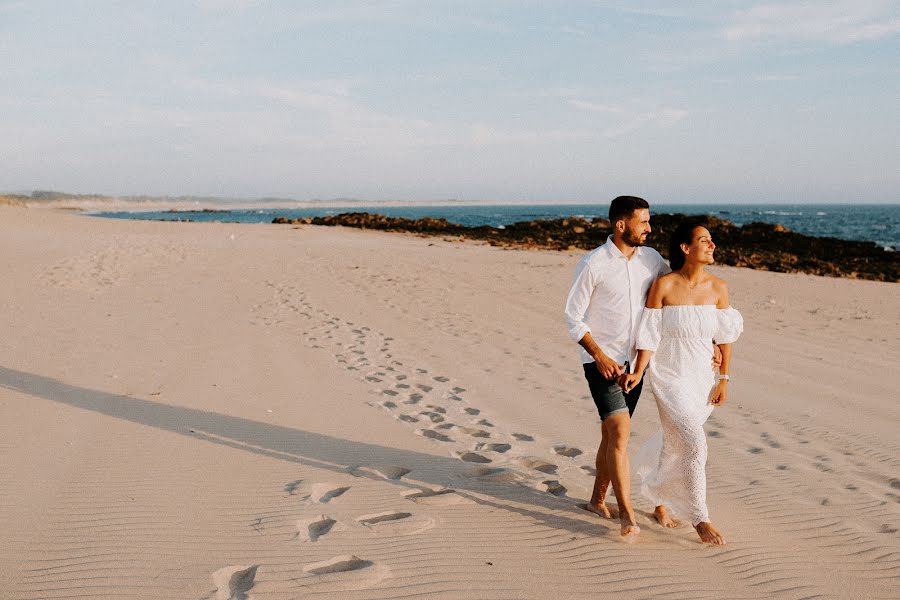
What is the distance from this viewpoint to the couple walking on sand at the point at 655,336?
3.95m

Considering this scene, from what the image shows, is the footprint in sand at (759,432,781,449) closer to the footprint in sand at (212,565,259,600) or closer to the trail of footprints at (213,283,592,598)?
the trail of footprints at (213,283,592,598)

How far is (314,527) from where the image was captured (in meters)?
4.09

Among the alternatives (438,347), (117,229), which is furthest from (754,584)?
(117,229)

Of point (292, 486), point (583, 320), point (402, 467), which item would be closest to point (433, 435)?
point (402, 467)

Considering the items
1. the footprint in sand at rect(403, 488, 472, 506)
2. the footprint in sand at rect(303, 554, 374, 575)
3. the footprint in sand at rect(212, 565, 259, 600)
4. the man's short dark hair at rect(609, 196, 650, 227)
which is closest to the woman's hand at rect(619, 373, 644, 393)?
the man's short dark hair at rect(609, 196, 650, 227)

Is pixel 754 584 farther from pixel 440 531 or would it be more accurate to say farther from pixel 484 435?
pixel 484 435

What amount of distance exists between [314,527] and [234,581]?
0.67 meters

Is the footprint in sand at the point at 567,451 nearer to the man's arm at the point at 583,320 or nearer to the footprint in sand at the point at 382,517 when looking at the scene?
the footprint in sand at the point at 382,517

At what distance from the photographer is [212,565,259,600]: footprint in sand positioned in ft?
11.0

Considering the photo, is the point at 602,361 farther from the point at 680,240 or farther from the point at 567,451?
the point at 567,451

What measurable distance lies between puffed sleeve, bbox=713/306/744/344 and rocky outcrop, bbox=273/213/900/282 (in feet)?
55.0

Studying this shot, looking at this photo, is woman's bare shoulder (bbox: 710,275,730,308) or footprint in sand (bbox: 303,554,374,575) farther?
woman's bare shoulder (bbox: 710,275,730,308)

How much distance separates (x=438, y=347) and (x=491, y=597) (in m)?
6.54

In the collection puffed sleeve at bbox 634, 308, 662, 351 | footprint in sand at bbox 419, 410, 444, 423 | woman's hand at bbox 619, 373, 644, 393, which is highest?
puffed sleeve at bbox 634, 308, 662, 351
